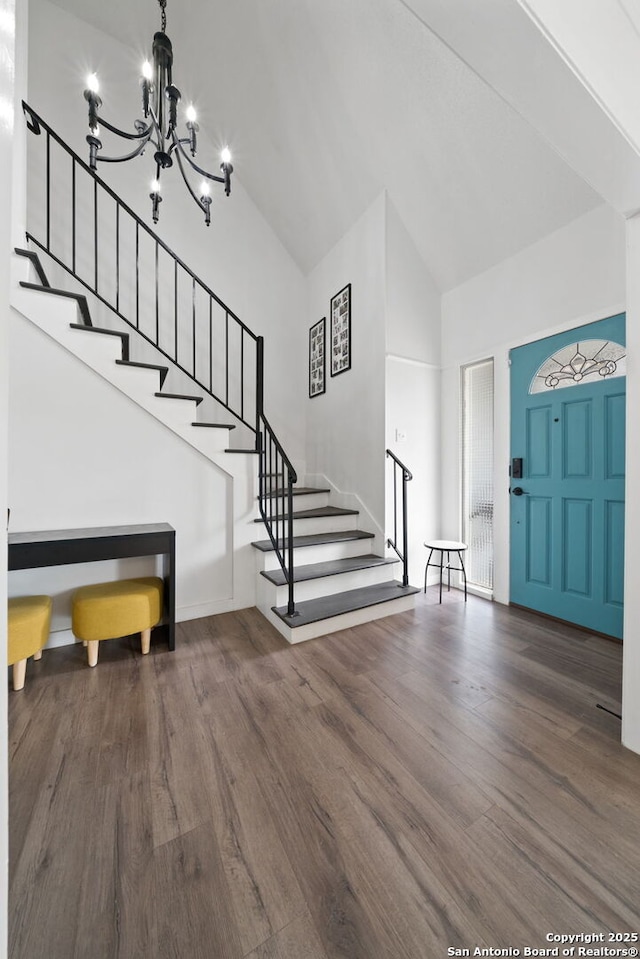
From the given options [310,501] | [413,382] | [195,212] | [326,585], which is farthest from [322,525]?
[195,212]

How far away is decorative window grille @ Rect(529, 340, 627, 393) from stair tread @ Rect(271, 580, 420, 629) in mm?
1889

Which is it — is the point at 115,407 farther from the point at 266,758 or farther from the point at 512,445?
the point at 512,445

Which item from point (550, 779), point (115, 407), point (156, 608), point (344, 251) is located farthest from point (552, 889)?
point (344, 251)

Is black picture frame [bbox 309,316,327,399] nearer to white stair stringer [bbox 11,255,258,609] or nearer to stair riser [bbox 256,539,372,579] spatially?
white stair stringer [bbox 11,255,258,609]

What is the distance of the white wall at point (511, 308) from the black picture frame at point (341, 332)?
944mm

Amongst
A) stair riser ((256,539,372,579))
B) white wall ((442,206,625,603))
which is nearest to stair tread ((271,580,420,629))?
stair riser ((256,539,372,579))

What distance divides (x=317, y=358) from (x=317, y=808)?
13.1 feet

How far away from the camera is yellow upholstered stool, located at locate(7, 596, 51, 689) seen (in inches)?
68.3

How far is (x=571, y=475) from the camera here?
2.55m

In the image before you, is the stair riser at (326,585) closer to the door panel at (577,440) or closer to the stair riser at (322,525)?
the stair riser at (322,525)

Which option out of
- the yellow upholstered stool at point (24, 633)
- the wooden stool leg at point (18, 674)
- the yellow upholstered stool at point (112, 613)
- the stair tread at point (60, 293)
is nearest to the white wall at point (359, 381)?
the yellow upholstered stool at point (112, 613)

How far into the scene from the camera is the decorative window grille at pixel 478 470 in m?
3.15

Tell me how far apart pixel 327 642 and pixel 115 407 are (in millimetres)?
2103

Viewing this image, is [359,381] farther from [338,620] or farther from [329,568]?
[338,620]
